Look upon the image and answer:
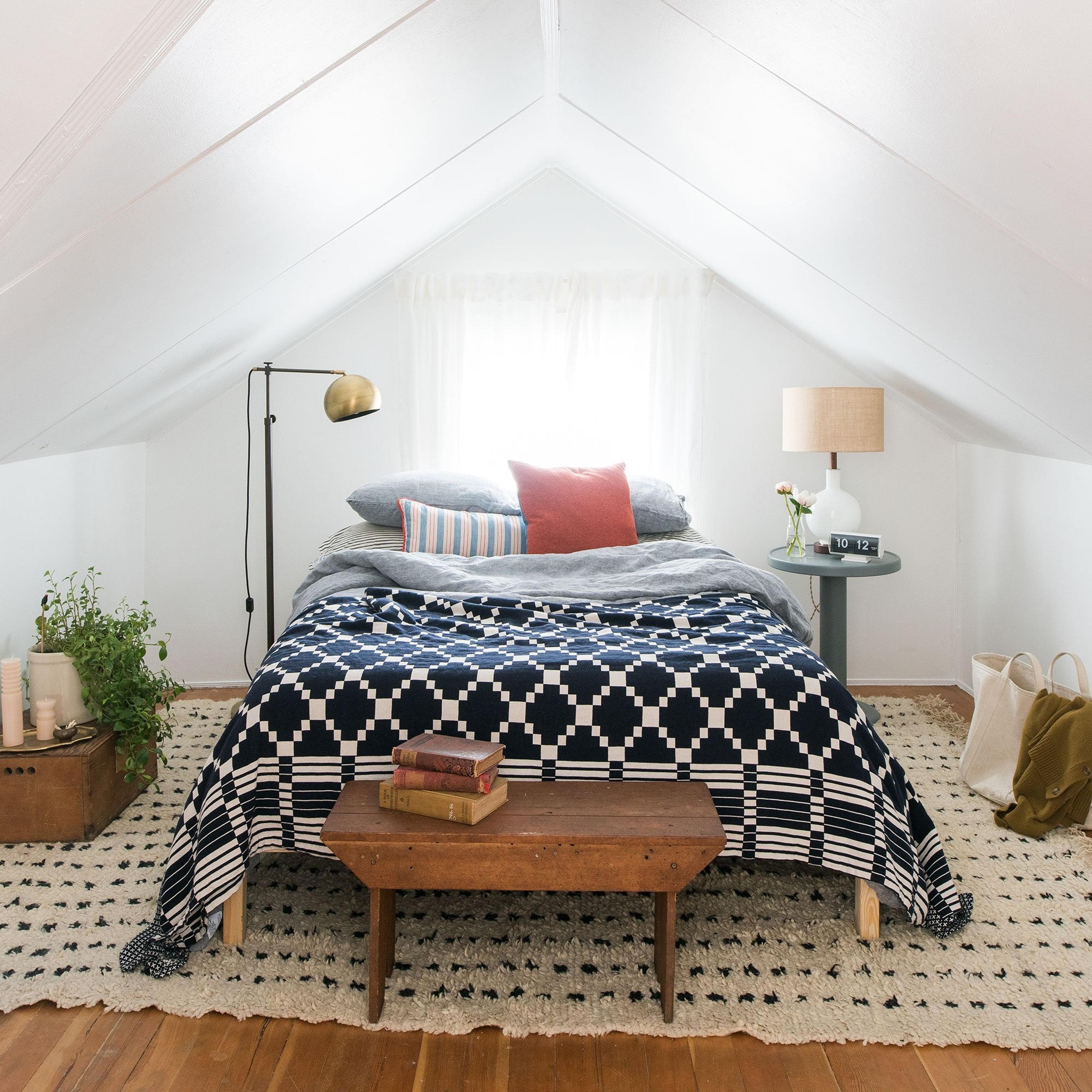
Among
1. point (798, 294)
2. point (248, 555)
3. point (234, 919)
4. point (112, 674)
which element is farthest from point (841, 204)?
point (248, 555)

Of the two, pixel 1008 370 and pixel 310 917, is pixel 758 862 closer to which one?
pixel 310 917

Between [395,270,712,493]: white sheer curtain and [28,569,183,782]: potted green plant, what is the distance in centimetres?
159

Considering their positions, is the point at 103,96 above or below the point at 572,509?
above

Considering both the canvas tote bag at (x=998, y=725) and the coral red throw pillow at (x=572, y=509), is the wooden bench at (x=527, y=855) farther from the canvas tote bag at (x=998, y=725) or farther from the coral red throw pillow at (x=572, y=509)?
the coral red throw pillow at (x=572, y=509)

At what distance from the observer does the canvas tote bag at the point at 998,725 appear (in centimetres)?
271

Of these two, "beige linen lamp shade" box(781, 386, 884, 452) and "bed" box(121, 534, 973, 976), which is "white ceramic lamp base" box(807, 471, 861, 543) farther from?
"bed" box(121, 534, 973, 976)

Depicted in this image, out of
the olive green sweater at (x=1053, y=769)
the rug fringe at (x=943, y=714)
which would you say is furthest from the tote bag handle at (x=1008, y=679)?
the rug fringe at (x=943, y=714)

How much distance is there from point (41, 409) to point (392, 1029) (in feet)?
5.87

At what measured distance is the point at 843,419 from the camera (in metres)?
3.47

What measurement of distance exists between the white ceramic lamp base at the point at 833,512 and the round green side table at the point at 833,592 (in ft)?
0.39

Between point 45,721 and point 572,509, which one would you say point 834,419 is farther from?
point 45,721

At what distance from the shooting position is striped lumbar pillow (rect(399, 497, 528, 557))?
338cm

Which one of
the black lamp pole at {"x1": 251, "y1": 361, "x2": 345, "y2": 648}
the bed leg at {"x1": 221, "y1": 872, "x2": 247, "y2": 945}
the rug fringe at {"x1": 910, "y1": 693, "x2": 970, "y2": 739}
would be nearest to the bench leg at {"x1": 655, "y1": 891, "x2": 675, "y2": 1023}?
the bed leg at {"x1": 221, "y1": 872, "x2": 247, "y2": 945}

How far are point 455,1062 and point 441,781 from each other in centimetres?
46
